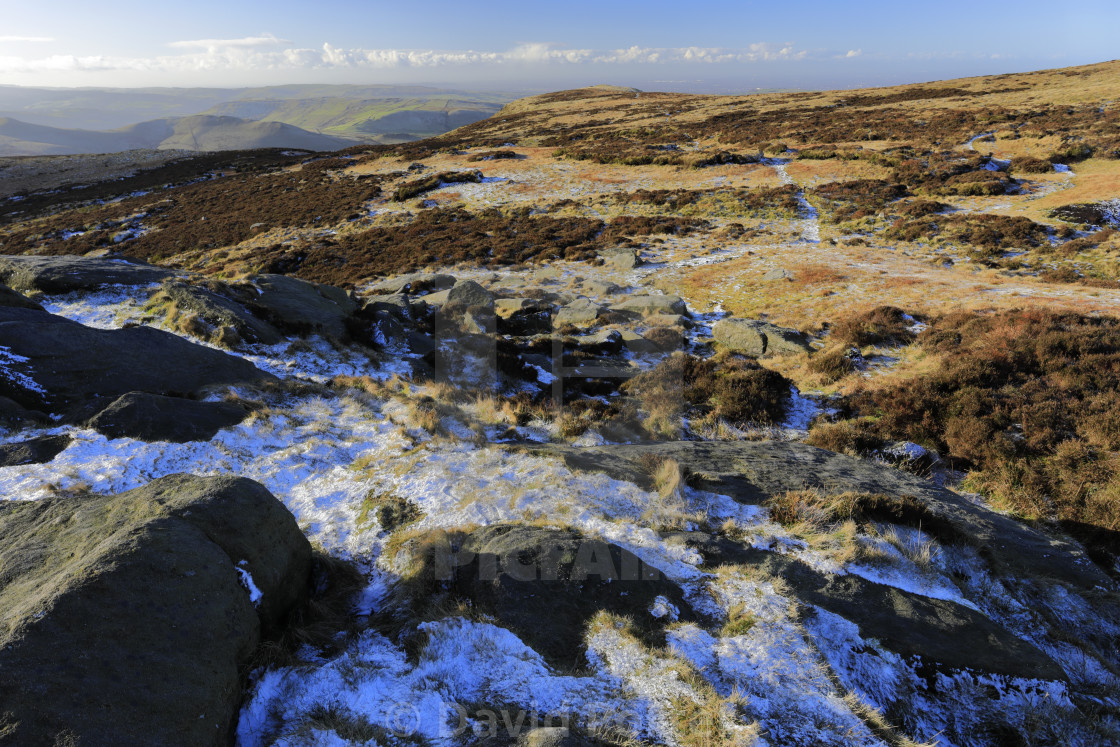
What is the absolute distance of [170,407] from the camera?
30.3ft

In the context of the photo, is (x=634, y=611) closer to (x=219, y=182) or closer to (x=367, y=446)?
(x=367, y=446)

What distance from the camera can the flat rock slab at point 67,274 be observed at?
15.0 meters

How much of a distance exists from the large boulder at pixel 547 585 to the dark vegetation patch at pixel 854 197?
30834mm

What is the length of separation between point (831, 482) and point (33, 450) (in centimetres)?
1318

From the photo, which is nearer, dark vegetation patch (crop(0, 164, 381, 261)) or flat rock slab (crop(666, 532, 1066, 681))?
flat rock slab (crop(666, 532, 1066, 681))

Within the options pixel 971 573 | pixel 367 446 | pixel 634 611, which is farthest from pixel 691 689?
pixel 367 446

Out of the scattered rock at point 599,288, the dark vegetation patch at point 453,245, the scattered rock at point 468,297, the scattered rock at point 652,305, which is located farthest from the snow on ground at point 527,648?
the dark vegetation patch at point 453,245

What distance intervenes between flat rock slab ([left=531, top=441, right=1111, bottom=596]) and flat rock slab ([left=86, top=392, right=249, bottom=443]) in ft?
21.3

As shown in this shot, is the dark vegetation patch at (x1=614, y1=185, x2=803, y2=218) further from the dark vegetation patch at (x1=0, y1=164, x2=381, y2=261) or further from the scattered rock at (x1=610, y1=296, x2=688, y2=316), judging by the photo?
the dark vegetation patch at (x1=0, y1=164, x2=381, y2=261)

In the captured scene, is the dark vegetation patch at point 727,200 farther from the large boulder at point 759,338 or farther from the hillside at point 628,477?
the large boulder at point 759,338

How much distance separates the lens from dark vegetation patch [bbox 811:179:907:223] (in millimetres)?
29156

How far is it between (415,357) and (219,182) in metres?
47.6

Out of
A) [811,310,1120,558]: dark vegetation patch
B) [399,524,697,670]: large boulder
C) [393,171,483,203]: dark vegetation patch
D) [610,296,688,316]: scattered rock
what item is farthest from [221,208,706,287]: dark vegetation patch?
[399,524,697,670]: large boulder

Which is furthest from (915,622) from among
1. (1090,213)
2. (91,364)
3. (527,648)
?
(1090,213)
